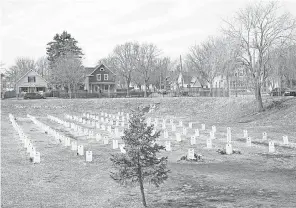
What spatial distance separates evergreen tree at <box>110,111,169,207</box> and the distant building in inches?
2899

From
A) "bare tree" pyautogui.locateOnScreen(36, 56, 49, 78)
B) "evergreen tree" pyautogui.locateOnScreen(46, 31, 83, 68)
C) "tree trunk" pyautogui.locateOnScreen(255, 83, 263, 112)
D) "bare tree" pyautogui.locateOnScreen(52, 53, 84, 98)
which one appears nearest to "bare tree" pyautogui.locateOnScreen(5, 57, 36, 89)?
"bare tree" pyautogui.locateOnScreen(36, 56, 49, 78)

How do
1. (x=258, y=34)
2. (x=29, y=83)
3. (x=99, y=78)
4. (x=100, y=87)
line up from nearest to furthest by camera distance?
(x=258, y=34)
(x=29, y=83)
(x=99, y=78)
(x=100, y=87)

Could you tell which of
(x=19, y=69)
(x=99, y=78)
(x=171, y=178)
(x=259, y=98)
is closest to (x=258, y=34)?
(x=259, y=98)

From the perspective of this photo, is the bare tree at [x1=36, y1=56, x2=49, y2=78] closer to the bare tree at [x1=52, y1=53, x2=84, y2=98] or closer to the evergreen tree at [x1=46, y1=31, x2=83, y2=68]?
the evergreen tree at [x1=46, y1=31, x2=83, y2=68]

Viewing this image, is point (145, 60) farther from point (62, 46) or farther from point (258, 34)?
point (258, 34)

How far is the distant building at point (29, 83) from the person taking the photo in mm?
80812

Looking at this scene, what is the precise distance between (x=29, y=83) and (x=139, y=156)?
244 feet

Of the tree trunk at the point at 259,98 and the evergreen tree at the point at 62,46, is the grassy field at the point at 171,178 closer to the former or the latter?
the tree trunk at the point at 259,98

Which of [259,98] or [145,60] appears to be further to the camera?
[145,60]

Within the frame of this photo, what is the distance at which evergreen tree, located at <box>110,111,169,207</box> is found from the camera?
1096 cm

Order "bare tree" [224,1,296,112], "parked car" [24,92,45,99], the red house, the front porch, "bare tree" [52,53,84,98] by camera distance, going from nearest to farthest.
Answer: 1. "bare tree" [224,1,296,112]
2. "parked car" [24,92,45,99]
3. "bare tree" [52,53,84,98]
4. the red house
5. the front porch

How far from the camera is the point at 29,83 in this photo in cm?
8119

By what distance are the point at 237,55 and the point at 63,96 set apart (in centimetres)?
4353

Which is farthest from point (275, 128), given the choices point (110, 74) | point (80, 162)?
point (110, 74)
